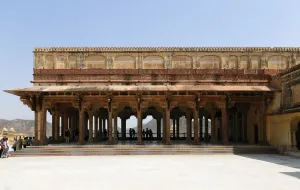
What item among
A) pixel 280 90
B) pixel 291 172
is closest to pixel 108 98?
pixel 280 90

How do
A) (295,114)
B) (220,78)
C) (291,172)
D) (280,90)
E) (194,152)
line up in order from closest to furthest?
1. (291,172)
2. (295,114)
3. (194,152)
4. (280,90)
5. (220,78)

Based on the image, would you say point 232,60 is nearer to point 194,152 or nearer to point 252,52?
point 252,52

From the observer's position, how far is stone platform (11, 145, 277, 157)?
18.0 m

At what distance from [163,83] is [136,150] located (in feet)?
23.8

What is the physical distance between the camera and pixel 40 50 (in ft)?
81.5

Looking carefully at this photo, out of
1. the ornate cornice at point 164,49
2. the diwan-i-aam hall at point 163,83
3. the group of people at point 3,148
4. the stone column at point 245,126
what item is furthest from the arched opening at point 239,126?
the group of people at point 3,148

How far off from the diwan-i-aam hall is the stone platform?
1.37 metres

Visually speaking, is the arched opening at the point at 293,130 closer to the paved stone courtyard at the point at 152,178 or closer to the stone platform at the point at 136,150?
the stone platform at the point at 136,150

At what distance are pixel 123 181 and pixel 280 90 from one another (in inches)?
541

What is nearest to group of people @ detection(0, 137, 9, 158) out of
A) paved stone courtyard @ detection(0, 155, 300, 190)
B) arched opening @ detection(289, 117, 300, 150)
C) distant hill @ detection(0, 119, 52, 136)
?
paved stone courtyard @ detection(0, 155, 300, 190)

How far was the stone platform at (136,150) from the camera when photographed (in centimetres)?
1797

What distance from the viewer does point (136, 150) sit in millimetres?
18297

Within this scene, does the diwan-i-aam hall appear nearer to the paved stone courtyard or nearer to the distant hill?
the paved stone courtyard

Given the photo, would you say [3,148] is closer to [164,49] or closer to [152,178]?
[152,178]
